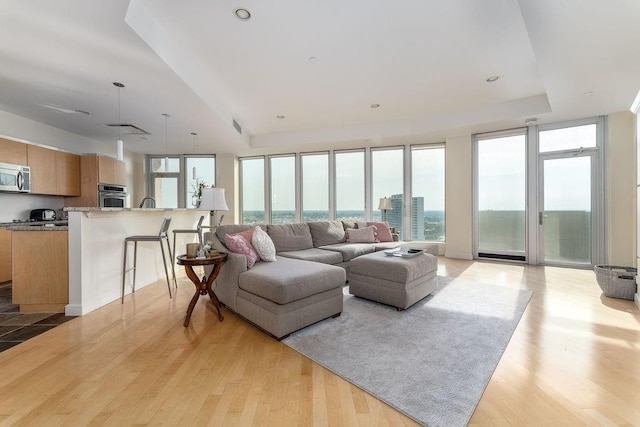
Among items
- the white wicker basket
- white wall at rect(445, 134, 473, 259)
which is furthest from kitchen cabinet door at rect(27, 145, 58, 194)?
the white wicker basket

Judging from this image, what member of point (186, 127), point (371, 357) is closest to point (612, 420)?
point (371, 357)

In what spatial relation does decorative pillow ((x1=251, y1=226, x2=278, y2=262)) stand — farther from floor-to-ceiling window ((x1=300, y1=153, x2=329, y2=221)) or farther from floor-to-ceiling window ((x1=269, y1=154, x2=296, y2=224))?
floor-to-ceiling window ((x1=269, y1=154, x2=296, y2=224))

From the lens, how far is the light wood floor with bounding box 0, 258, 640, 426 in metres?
1.45

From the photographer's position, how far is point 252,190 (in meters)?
7.76

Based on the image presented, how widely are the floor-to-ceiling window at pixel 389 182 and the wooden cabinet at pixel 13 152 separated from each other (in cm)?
635

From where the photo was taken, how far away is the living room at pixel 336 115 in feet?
5.45

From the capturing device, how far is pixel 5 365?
192cm

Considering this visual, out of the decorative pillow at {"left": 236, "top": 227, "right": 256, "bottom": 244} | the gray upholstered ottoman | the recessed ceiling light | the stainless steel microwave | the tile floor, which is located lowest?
the tile floor

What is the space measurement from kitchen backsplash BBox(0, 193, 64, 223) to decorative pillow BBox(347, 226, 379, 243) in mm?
5409

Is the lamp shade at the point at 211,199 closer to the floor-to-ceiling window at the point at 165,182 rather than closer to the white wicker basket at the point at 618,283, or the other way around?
the floor-to-ceiling window at the point at 165,182

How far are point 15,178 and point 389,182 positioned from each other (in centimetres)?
666

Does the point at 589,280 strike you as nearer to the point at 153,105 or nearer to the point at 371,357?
the point at 371,357

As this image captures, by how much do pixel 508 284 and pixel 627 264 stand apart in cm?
220

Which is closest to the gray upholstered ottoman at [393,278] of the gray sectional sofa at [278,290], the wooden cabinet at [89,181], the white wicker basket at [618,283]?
the gray sectional sofa at [278,290]
